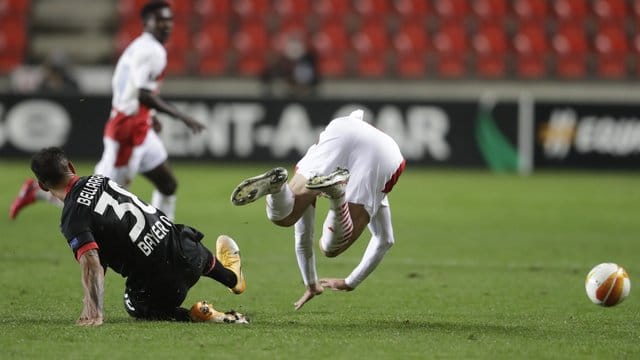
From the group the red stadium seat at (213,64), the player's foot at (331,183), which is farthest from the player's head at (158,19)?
the red stadium seat at (213,64)

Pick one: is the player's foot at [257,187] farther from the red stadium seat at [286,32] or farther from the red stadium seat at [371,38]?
the red stadium seat at [286,32]

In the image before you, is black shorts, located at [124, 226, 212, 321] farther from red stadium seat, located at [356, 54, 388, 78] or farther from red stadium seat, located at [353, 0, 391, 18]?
red stadium seat, located at [353, 0, 391, 18]

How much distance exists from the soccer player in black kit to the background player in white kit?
3797 mm

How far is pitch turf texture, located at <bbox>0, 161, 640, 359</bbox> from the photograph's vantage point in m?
6.30

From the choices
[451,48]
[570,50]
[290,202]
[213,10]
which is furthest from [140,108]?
[570,50]

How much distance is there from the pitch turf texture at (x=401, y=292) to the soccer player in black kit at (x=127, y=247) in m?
0.18

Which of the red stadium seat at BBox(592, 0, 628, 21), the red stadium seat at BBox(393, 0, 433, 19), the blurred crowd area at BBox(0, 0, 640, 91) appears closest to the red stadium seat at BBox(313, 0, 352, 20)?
the blurred crowd area at BBox(0, 0, 640, 91)

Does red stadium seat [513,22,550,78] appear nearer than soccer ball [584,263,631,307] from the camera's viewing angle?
No

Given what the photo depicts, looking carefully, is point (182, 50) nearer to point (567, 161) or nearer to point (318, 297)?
point (567, 161)

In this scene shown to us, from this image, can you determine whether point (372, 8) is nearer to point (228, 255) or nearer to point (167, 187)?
point (167, 187)

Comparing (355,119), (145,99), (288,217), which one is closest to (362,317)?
(288,217)

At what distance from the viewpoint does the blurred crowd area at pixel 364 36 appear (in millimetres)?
24672

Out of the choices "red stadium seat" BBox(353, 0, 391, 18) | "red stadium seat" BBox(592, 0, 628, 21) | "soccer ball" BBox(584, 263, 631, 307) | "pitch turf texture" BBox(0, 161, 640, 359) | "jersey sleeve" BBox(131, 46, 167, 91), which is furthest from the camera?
"red stadium seat" BBox(592, 0, 628, 21)

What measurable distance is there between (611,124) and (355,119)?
14.4m
